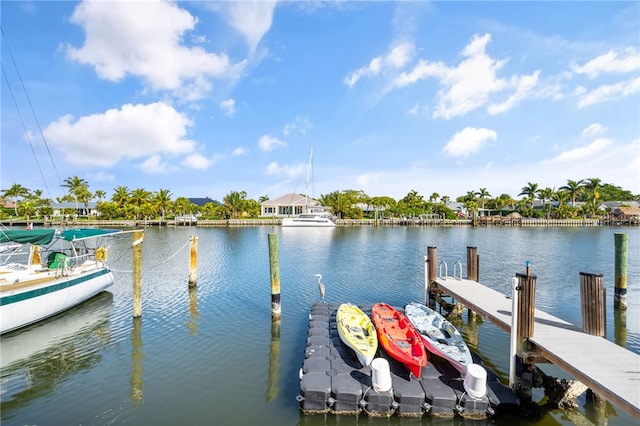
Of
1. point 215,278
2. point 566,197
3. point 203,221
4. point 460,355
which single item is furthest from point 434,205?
point 460,355

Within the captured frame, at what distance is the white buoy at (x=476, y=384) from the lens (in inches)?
303

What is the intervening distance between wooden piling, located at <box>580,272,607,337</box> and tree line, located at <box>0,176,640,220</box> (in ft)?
268

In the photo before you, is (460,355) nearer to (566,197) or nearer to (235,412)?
(235,412)

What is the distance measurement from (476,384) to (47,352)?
14.1 m

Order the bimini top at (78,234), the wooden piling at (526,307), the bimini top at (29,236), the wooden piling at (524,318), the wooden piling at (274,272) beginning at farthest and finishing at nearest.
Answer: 1. the bimini top at (78,234)
2. the bimini top at (29,236)
3. the wooden piling at (274,272)
4. the wooden piling at (526,307)
5. the wooden piling at (524,318)

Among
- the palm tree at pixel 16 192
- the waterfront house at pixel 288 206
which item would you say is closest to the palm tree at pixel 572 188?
the waterfront house at pixel 288 206

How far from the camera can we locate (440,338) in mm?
10156

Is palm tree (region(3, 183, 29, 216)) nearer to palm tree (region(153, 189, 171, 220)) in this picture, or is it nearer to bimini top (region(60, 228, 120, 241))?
palm tree (region(153, 189, 171, 220))

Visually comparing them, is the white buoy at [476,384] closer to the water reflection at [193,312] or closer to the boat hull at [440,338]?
the boat hull at [440,338]

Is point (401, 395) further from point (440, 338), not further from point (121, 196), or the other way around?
point (121, 196)

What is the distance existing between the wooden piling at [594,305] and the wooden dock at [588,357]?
0.79 feet

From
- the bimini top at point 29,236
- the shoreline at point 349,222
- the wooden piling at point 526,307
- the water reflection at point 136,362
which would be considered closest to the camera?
the wooden piling at point 526,307

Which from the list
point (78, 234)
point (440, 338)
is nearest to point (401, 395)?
point (440, 338)

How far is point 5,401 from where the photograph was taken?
8727mm
